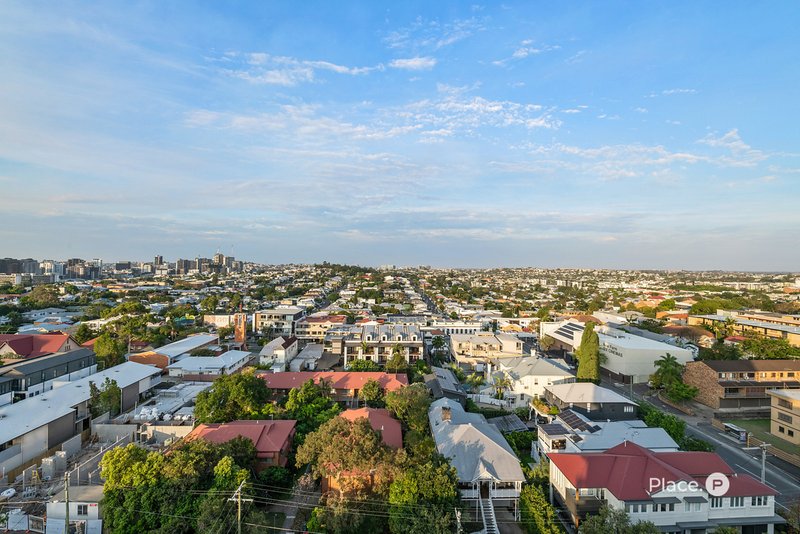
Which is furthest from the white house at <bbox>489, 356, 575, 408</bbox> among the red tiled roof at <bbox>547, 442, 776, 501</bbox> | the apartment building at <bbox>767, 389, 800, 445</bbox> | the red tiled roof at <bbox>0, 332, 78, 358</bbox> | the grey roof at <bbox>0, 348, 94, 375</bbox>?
the red tiled roof at <bbox>0, 332, 78, 358</bbox>

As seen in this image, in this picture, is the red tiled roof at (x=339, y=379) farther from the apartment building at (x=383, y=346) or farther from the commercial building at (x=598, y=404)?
the commercial building at (x=598, y=404)

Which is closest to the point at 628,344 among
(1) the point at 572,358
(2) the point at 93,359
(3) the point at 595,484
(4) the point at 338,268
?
(1) the point at 572,358

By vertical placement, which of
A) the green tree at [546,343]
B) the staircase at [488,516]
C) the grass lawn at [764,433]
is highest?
the green tree at [546,343]

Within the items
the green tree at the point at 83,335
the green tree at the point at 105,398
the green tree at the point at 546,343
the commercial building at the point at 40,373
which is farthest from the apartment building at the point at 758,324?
the green tree at the point at 83,335

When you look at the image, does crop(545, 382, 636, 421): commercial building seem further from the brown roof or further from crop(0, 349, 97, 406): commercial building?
crop(0, 349, 97, 406): commercial building

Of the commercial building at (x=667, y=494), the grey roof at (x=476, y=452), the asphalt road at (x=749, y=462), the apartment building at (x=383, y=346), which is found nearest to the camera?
the commercial building at (x=667, y=494)

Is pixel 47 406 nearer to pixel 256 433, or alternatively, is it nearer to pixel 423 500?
pixel 256 433
